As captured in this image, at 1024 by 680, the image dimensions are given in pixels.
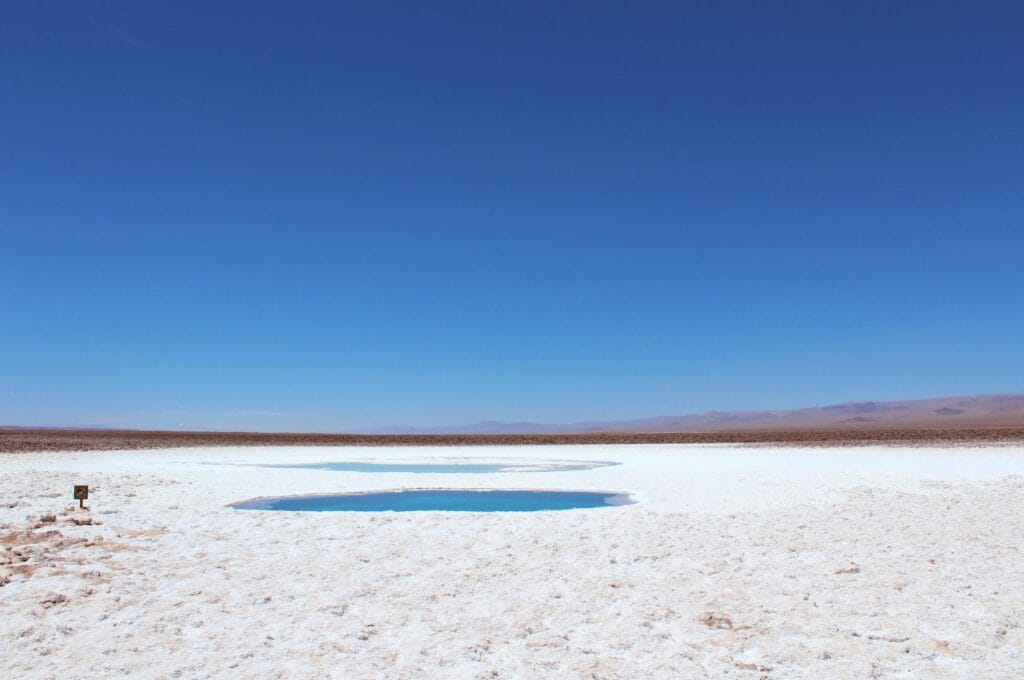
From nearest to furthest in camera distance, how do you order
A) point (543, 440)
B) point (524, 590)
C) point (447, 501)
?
point (524, 590), point (447, 501), point (543, 440)

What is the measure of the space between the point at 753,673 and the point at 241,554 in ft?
21.3

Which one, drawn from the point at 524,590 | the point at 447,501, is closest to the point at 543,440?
the point at 447,501

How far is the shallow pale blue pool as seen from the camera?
13.8 meters

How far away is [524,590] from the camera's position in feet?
24.3

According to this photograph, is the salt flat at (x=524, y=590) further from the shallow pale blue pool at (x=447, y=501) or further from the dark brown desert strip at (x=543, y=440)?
the dark brown desert strip at (x=543, y=440)

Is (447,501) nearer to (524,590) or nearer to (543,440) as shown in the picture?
(524,590)

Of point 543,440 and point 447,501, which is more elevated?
point 447,501

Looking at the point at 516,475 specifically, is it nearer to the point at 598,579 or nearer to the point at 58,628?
the point at 598,579

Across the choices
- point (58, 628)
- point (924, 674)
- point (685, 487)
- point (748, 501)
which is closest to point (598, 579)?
point (924, 674)

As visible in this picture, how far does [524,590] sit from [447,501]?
7730 mm

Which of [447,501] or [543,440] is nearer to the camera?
[447,501]

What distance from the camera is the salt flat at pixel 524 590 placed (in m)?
5.53

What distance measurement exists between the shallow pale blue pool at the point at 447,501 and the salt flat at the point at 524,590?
1386 millimetres

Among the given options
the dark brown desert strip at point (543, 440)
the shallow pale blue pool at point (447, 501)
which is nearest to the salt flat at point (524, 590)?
the shallow pale blue pool at point (447, 501)
